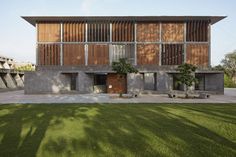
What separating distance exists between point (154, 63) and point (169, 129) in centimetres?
1973

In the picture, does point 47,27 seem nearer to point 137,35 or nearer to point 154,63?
point 137,35

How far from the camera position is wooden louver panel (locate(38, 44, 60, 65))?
87.6 feet

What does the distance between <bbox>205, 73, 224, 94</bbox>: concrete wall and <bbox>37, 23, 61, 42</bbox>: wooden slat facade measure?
20.8m

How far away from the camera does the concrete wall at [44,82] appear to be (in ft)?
83.3

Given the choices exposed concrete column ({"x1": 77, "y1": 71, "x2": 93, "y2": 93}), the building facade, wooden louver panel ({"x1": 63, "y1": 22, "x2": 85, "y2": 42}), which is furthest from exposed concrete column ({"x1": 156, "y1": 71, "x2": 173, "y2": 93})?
wooden louver panel ({"x1": 63, "y1": 22, "x2": 85, "y2": 42})

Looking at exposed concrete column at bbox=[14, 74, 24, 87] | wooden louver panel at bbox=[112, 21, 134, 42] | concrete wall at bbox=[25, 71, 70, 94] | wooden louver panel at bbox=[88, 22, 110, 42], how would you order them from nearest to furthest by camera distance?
concrete wall at bbox=[25, 71, 70, 94] < wooden louver panel at bbox=[88, 22, 110, 42] < wooden louver panel at bbox=[112, 21, 134, 42] < exposed concrete column at bbox=[14, 74, 24, 87]

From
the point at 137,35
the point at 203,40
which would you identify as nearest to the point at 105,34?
the point at 137,35

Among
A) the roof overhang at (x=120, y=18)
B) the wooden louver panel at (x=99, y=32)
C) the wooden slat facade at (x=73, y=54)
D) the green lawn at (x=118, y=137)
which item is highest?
the roof overhang at (x=120, y=18)

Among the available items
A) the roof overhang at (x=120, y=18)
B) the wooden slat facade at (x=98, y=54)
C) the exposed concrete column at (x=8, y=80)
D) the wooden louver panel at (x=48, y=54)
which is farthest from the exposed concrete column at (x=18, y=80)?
the wooden slat facade at (x=98, y=54)

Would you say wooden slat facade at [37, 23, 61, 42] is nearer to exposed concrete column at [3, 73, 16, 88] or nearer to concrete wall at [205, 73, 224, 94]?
exposed concrete column at [3, 73, 16, 88]

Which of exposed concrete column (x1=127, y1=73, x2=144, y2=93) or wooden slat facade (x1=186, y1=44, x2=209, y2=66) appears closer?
exposed concrete column (x1=127, y1=73, x2=144, y2=93)

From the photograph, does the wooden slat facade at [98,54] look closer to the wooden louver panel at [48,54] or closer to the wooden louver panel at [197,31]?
the wooden louver panel at [48,54]

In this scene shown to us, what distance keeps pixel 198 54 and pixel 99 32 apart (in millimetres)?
13617

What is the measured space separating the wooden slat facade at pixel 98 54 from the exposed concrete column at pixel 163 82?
7.04 metres
